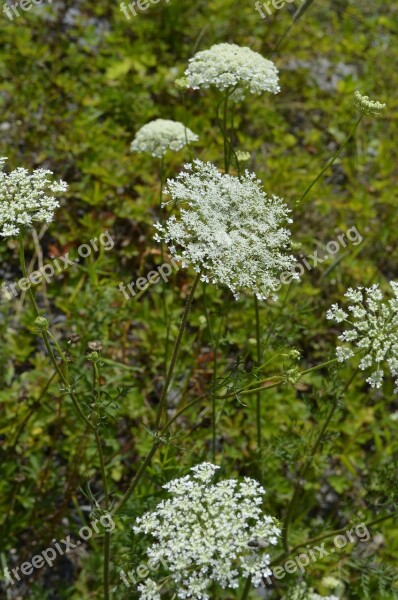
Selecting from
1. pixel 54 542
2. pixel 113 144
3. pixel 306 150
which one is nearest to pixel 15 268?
pixel 113 144

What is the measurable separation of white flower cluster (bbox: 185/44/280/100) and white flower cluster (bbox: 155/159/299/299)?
2.46 feet

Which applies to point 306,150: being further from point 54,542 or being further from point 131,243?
point 54,542

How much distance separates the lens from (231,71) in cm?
371

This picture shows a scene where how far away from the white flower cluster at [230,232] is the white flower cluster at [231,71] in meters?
0.75

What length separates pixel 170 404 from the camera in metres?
5.25

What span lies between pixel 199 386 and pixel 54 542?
166 centimetres

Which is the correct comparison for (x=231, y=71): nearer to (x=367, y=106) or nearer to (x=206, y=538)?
(x=367, y=106)

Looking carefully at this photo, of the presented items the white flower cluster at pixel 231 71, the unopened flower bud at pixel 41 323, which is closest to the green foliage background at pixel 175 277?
the white flower cluster at pixel 231 71

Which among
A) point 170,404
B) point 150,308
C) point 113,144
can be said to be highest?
point 113,144

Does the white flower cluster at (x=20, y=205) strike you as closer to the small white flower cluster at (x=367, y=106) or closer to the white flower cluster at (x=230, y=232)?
the white flower cluster at (x=230, y=232)

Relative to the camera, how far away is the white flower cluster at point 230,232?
9.74ft

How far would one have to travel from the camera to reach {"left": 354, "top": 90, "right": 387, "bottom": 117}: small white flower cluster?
325 centimetres

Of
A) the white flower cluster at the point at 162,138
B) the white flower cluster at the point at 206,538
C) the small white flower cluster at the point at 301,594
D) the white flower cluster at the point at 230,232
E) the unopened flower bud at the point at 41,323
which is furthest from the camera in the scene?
the white flower cluster at the point at 162,138

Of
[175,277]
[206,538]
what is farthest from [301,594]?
[175,277]
